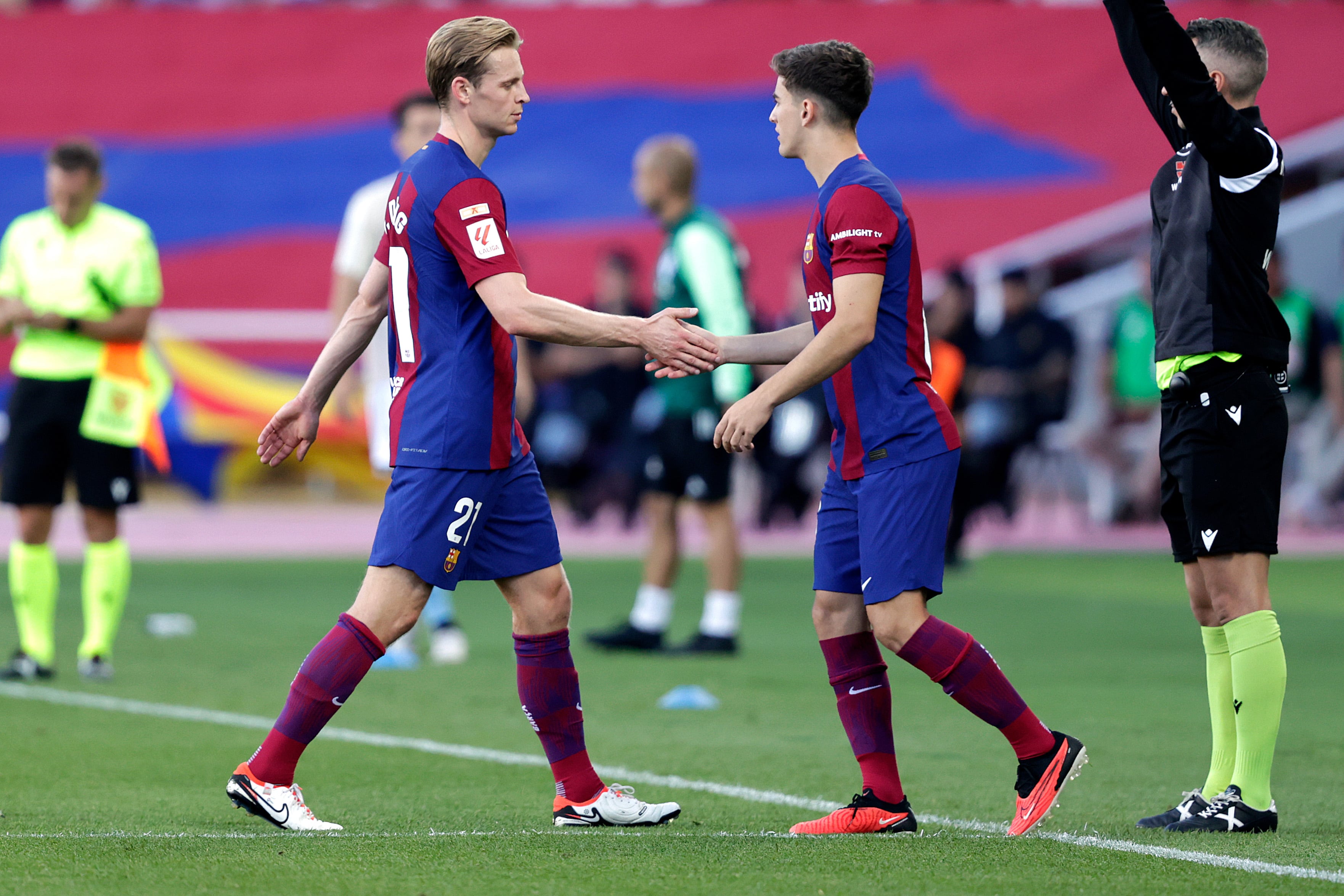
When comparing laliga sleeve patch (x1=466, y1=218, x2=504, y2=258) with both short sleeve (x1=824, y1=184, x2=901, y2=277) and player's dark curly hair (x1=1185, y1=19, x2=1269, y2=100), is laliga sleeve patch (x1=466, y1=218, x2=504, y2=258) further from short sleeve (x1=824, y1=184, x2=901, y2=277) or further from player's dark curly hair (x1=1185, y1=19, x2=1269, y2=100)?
player's dark curly hair (x1=1185, y1=19, x2=1269, y2=100)

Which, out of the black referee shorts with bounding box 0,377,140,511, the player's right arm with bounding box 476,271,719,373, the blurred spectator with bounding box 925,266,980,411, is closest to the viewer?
the player's right arm with bounding box 476,271,719,373

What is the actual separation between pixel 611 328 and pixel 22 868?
76.5 inches

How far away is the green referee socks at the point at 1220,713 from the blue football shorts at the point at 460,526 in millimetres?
1944

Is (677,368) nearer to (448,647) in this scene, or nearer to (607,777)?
(607,777)

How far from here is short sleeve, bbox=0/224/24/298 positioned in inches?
322

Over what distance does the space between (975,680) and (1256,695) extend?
824 mm

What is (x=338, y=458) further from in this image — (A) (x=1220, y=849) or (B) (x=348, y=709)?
(A) (x=1220, y=849)

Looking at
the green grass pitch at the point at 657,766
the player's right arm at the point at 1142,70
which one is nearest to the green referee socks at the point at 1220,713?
the green grass pitch at the point at 657,766

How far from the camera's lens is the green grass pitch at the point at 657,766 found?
163 inches

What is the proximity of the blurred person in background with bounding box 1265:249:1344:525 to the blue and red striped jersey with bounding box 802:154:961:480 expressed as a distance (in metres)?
8.84

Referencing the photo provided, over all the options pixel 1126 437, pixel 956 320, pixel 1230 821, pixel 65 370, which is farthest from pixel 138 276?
pixel 1126 437

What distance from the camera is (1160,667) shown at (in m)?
8.84

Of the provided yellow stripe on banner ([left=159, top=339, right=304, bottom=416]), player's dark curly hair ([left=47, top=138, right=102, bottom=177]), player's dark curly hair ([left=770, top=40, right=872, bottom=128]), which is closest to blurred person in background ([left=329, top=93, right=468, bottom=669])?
player's dark curly hair ([left=47, top=138, right=102, bottom=177])

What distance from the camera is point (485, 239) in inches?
184
